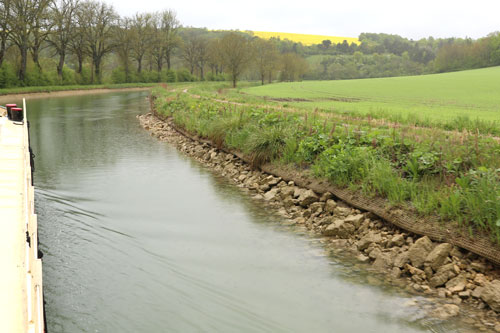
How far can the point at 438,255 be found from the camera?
18.7ft

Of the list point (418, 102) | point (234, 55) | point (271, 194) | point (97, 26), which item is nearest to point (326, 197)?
point (271, 194)

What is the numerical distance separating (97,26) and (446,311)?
61900mm

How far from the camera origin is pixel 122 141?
17.9 metres

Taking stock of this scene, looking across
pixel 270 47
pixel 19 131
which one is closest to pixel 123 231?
pixel 19 131

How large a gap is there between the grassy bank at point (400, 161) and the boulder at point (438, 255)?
1.23 ft

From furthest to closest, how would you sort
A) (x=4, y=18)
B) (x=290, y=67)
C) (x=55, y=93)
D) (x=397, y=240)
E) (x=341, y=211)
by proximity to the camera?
(x=290, y=67), (x=55, y=93), (x=4, y=18), (x=341, y=211), (x=397, y=240)

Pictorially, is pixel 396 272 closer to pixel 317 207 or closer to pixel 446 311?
pixel 446 311

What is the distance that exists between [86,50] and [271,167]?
5631cm

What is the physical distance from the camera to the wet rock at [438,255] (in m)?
5.70

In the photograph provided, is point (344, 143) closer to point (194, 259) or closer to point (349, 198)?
point (349, 198)

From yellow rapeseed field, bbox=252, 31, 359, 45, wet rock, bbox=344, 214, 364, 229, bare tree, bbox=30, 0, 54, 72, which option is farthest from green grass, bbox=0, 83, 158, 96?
yellow rapeseed field, bbox=252, 31, 359, 45

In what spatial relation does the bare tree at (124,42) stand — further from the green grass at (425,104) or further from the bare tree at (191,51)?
the green grass at (425,104)

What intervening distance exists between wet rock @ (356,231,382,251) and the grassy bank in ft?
2.01

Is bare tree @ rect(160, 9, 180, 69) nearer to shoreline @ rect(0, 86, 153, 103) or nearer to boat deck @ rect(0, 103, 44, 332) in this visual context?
shoreline @ rect(0, 86, 153, 103)
